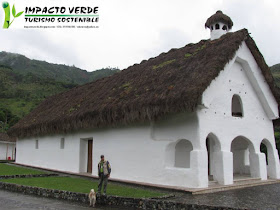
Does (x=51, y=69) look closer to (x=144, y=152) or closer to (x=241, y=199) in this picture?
(x=144, y=152)

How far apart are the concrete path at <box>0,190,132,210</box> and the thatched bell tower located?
9952 millimetres

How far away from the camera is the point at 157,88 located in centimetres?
1062

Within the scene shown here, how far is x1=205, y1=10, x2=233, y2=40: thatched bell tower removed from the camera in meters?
13.5

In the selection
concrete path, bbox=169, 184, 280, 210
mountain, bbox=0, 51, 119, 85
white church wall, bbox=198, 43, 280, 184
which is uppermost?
mountain, bbox=0, 51, 119, 85

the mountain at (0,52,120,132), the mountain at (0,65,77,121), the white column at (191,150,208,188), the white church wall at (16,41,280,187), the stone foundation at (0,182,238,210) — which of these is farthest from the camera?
the mountain at (0,65,77,121)

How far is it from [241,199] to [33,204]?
5.61 metres

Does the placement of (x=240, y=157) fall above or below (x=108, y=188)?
above

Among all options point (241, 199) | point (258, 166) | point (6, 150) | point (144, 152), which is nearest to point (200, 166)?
point (241, 199)

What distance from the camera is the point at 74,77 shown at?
7706cm

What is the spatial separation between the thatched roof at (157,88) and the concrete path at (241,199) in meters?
2.76

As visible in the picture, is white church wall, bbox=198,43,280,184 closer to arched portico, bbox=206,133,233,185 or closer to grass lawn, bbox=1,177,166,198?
arched portico, bbox=206,133,233,185

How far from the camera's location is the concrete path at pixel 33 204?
700 cm

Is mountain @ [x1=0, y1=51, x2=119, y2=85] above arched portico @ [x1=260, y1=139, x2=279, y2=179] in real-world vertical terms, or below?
above

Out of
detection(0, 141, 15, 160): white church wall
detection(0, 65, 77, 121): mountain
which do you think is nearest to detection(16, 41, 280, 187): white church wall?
detection(0, 141, 15, 160): white church wall
